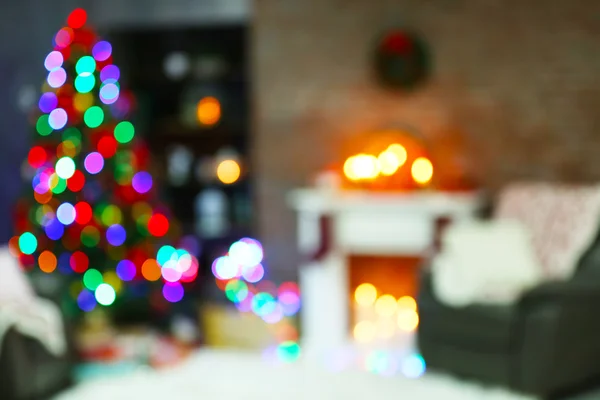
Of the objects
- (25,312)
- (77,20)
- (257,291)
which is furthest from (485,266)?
(77,20)

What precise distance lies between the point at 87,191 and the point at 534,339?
2684 mm

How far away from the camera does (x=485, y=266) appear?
11.1 feet

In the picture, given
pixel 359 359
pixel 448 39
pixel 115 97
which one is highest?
pixel 448 39

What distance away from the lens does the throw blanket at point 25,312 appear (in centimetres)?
282

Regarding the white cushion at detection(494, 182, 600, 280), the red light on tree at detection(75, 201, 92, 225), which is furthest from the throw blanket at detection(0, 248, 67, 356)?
the white cushion at detection(494, 182, 600, 280)

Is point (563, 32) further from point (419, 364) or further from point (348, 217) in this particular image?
point (419, 364)

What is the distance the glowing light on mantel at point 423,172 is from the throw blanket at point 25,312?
219 centimetres

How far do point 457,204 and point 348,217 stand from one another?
0.66 metres

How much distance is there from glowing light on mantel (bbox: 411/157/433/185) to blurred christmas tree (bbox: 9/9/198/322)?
1.55m

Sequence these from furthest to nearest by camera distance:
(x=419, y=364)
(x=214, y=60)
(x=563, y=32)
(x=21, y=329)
→ (x=214, y=60)
(x=563, y=32)
(x=419, y=364)
(x=21, y=329)

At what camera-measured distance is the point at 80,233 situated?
14.2 feet

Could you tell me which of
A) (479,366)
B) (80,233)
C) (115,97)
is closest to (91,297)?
(80,233)

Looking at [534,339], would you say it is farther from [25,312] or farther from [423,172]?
[25,312]

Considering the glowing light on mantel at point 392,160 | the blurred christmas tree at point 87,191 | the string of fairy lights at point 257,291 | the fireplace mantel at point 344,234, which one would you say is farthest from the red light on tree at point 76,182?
the glowing light on mantel at point 392,160
